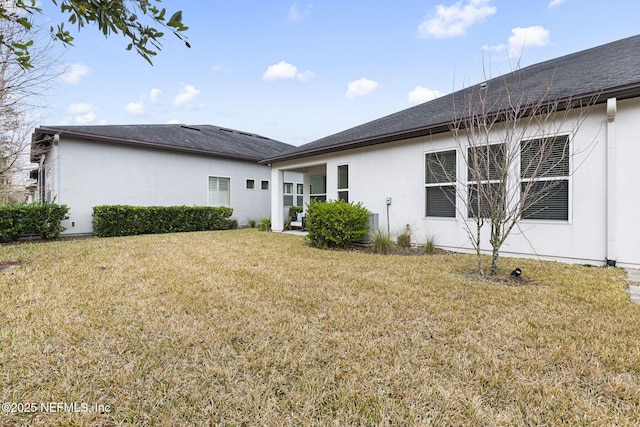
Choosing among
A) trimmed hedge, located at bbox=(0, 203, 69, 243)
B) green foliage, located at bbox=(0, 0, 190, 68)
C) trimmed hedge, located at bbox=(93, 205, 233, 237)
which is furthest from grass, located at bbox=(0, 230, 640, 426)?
trimmed hedge, located at bbox=(93, 205, 233, 237)

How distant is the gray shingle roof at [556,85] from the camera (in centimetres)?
504

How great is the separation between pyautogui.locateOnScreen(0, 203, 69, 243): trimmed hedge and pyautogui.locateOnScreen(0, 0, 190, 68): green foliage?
377 inches

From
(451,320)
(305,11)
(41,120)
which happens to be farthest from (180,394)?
(41,120)

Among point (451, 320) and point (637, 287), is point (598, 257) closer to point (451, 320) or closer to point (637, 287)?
point (637, 287)

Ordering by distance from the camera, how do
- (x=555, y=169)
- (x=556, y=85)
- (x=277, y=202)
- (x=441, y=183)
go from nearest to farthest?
1. (x=555, y=169)
2. (x=556, y=85)
3. (x=441, y=183)
4. (x=277, y=202)

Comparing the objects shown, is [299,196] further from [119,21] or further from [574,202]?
[119,21]

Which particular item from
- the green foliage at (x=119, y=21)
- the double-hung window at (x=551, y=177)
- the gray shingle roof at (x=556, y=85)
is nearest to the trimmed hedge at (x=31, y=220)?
the gray shingle roof at (x=556, y=85)

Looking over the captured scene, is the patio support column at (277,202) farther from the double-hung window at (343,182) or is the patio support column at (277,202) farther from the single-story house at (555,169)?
the double-hung window at (343,182)

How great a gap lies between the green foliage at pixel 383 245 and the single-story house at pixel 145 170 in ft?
26.0

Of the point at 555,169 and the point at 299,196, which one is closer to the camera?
the point at 555,169

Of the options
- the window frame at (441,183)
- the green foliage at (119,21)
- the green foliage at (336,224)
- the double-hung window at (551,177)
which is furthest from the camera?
the green foliage at (336,224)

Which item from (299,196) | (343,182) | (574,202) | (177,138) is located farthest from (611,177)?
(177,138)

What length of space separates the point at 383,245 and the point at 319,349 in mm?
5035

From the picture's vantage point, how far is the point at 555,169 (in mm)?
5645
